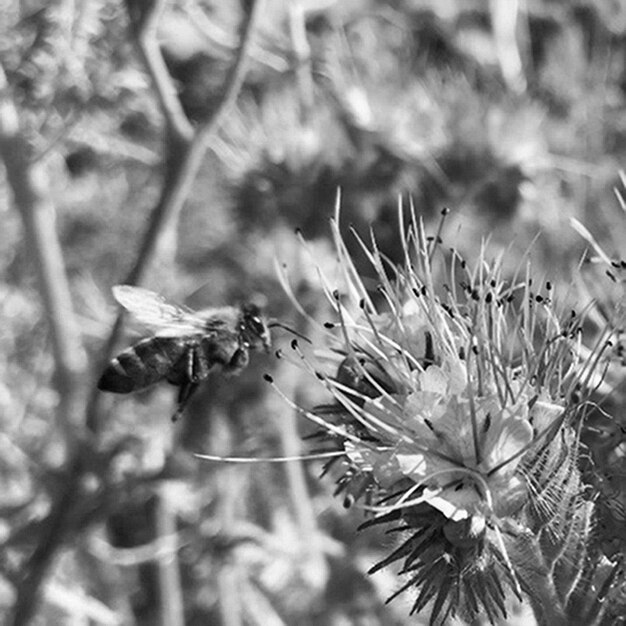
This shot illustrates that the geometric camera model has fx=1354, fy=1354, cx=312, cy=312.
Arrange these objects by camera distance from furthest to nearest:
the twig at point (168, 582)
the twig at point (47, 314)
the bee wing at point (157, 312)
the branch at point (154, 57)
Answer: the twig at point (168, 582)
the twig at point (47, 314)
the branch at point (154, 57)
the bee wing at point (157, 312)

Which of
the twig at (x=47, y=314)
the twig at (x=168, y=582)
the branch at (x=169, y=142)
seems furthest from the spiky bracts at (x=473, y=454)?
the twig at (x=168, y=582)

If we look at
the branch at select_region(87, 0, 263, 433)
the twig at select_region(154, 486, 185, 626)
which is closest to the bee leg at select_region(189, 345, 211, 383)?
the branch at select_region(87, 0, 263, 433)

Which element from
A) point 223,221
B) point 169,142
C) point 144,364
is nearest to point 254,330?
point 144,364

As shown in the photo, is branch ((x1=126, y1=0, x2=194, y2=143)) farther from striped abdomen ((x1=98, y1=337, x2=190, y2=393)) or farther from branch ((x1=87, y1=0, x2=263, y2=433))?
striped abdomen ((x1=98, y1=337, x2=190, y2=393))

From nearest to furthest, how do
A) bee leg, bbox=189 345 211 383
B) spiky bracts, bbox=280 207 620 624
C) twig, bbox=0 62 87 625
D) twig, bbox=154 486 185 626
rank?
spiky bracts, bbox=280 207 620 624
bee leg, bbox=189 345 211 383
twig, bbox=0 62 87 625
twig, bbox=154 486 185 626

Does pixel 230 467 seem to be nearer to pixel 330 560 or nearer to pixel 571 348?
pixel 330 560

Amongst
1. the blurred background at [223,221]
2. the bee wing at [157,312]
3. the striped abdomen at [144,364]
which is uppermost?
the bee wing at [157,312]

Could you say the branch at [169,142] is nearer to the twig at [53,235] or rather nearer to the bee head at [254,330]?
the twig at [53,235]

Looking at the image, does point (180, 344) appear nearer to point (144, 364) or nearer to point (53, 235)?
point (144, 364)
